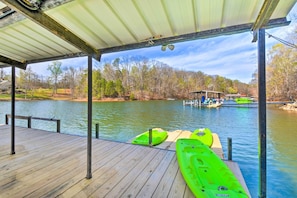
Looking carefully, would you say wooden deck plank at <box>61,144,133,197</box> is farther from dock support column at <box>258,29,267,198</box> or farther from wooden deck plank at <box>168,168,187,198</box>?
dock support column at <box>258,29,267,198</box>

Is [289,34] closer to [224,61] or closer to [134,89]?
[224,61]

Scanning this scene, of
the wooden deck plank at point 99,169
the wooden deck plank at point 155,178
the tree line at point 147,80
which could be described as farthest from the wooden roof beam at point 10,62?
the tree line at point 147,80

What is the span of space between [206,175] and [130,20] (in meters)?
2.04

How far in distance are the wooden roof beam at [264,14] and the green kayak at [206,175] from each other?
5.66 ft

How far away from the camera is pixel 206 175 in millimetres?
1872

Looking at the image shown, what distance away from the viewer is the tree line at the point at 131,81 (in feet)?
84.6

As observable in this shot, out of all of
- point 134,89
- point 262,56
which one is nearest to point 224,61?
point 134,89

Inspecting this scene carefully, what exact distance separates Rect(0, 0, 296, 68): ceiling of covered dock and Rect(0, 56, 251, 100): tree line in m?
22.1

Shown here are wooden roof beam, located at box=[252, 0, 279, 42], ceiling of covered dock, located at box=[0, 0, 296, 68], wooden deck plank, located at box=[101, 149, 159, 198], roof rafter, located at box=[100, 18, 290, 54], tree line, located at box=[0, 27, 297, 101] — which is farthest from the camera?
tree line, located at box=[0, 27, 297, 101]

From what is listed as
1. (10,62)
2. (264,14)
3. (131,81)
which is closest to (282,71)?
(264,14)

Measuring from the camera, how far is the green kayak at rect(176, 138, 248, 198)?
1568 mm

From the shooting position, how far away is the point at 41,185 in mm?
1770

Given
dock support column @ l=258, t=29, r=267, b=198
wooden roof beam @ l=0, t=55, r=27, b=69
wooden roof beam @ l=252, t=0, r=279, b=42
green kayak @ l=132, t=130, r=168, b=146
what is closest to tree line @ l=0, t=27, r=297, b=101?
green kayak @ l=132, t=130, r=168, b=146

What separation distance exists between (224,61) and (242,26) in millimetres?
32439
